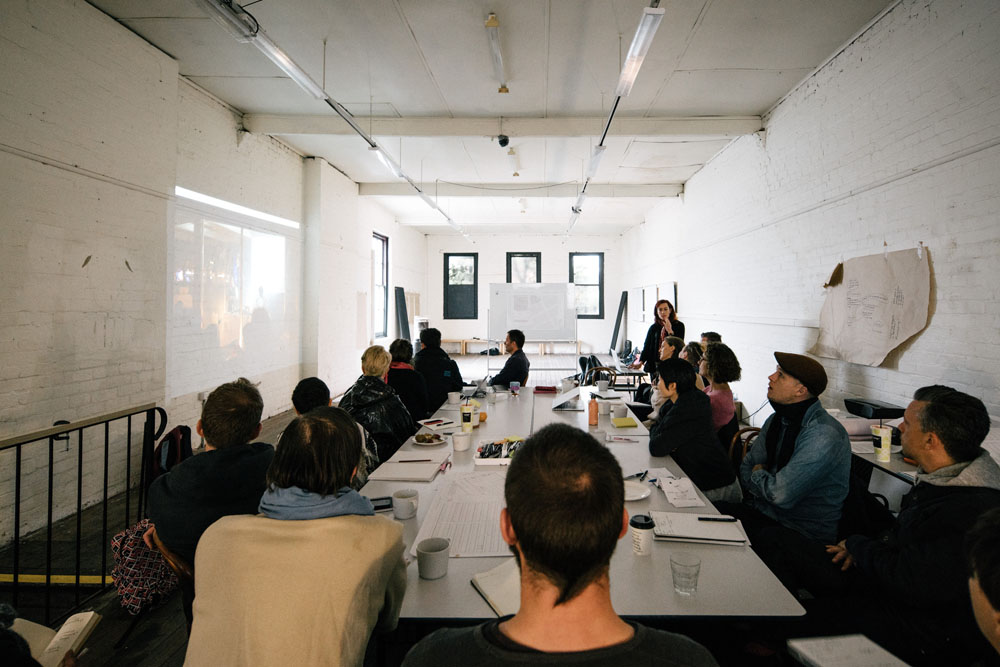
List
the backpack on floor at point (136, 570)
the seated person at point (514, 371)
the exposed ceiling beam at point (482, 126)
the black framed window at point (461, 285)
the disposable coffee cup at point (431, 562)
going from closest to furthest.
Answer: the disposable coffee cup at point (431, 562) → the backpack on floor at point (136, 570) → the seated person at point (514, 371) → the exposed ceiling beam at point (482, 126) → the black framed window at point (461, 285)

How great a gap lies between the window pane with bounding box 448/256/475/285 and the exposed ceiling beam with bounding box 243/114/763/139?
27.1 feet

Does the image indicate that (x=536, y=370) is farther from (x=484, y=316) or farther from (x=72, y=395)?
(x=72, y=395)

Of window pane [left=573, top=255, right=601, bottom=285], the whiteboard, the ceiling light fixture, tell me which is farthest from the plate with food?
window pane [left=573, top=255, right=601, bottom=285]

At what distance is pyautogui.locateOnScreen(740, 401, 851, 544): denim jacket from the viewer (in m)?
1.96

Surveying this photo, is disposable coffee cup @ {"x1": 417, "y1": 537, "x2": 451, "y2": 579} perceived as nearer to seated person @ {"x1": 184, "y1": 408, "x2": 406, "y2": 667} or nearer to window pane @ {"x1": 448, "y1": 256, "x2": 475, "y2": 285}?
seated person @ {"x1": 184, "y1": 408, "x2": 406, "y2": 667}

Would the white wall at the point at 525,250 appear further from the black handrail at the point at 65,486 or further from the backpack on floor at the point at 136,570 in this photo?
the backpack on floor at the point at 136,570

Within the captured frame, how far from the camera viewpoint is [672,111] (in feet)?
17.4

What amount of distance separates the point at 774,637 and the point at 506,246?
41.1 ft

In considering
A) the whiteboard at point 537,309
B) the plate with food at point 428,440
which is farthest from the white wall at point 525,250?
the plate with food at point 428,440

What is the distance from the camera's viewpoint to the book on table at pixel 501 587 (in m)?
1.29

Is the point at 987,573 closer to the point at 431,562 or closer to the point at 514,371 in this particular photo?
the point at 431,562

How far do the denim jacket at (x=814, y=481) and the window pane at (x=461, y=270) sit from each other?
1208 cm

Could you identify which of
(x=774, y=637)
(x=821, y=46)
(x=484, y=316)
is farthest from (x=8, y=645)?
(x=484, y=316)

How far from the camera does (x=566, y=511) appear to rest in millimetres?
766
